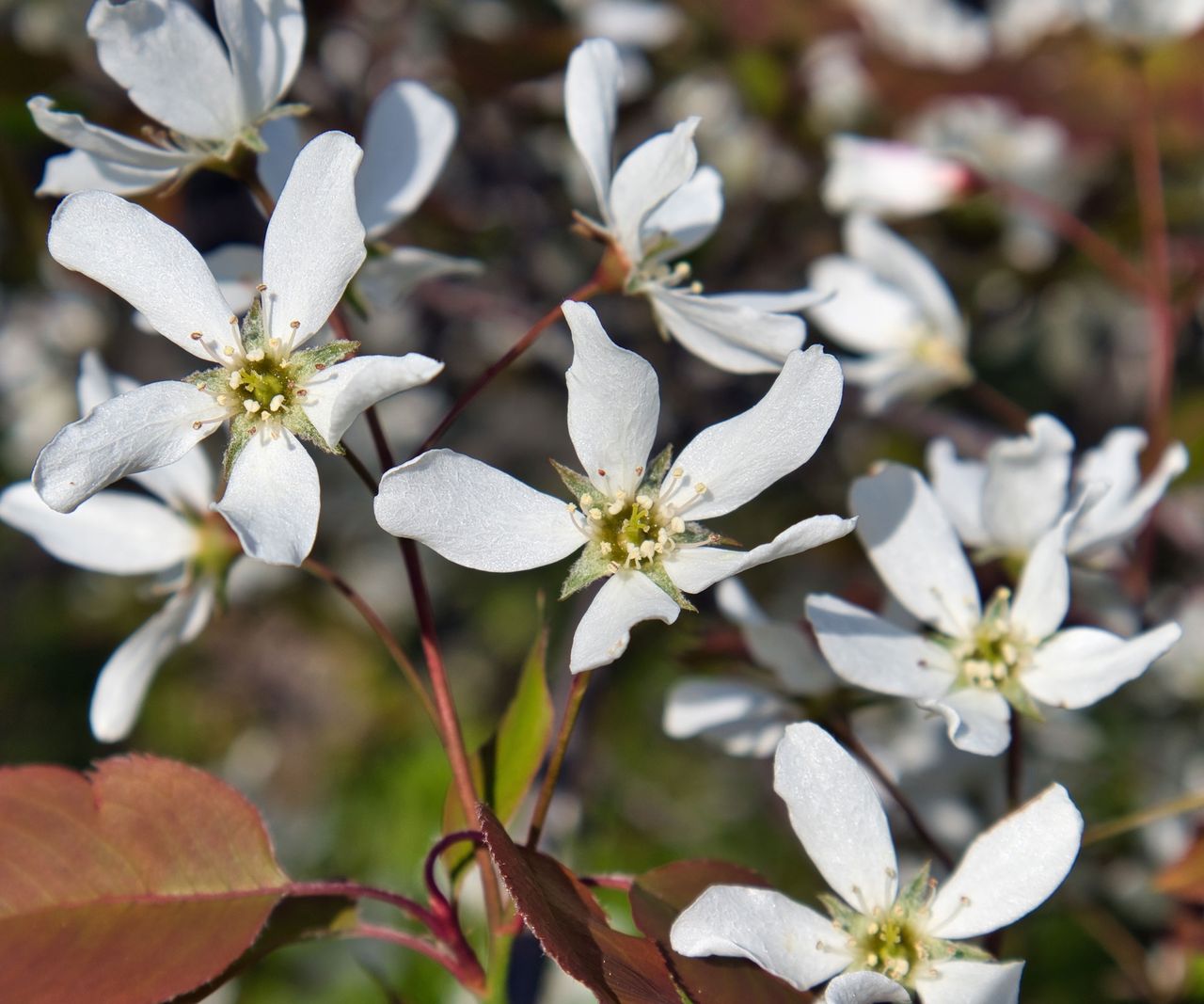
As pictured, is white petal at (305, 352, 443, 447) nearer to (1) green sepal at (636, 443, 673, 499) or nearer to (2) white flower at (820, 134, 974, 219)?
(1) green sepal at (636, 443, 673, 499)

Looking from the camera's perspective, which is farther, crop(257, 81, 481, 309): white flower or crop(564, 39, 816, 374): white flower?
crop(257, 81, 481, 309): white flower

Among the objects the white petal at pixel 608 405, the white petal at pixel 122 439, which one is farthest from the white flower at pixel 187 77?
the white petal at pixel 608 405

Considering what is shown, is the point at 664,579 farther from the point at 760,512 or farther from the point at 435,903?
the point at 760,512

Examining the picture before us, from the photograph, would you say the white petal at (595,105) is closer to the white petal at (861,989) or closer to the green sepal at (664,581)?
the green sepal at (664,581)

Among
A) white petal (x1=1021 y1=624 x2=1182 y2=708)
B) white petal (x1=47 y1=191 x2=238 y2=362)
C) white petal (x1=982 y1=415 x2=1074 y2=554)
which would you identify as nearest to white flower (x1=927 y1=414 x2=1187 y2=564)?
white petal (x1=982 y1=415 x2=1074 y2=554)

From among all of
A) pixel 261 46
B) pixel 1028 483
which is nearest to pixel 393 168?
pixel 261 46

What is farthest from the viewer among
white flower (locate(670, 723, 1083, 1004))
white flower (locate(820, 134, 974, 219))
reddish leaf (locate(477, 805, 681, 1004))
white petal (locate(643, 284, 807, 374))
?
white flower (locate(820, 134, 974, 219))

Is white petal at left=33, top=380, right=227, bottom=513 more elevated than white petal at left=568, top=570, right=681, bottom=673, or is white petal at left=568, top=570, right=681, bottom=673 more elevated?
white petal at left=33, top=380, right=227, bottom=513
